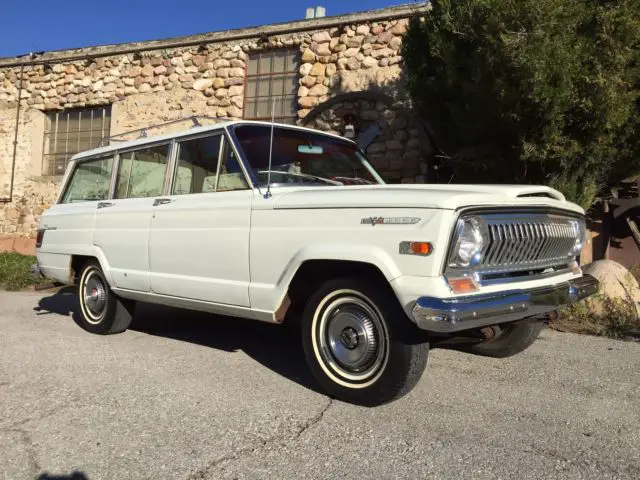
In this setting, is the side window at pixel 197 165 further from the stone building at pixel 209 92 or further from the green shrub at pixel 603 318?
the stone building at pixel 209 92

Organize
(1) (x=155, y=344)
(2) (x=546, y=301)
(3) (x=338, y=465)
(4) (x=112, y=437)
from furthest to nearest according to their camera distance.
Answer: (1) (x=155, y=344)
(2) (x=546, y=301)
(4) (x=112, y=437)
(3) (x=338, y=465)

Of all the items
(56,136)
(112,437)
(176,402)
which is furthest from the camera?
(56,136)

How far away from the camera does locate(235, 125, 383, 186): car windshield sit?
13.6ft

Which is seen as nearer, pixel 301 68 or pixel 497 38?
pixel 497 38

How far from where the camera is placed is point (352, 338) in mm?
3359

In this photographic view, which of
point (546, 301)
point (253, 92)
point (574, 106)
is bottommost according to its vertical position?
point (546, 301)

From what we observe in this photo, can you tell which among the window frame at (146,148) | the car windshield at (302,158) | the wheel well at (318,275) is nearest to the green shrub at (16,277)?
the window frame at (146,148)

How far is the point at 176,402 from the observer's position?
138 inches

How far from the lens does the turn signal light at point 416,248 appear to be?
9.60 feet

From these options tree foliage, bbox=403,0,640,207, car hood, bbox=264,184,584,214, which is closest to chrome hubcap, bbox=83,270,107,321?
car hood, bbox=264,184,584,214

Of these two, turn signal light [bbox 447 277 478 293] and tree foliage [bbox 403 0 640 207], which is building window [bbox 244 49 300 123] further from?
turn signal light [bbox 447 277 478 293]

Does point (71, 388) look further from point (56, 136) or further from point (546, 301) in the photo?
point (56, 136)

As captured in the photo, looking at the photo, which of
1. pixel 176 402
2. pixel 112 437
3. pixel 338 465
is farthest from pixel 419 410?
pixel 112 437

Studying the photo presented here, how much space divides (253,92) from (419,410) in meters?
9.54
